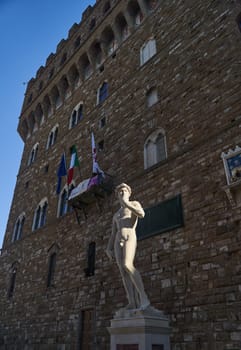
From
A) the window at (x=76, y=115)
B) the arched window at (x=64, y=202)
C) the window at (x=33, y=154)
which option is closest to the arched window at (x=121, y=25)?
the window at (x=76, y=115)

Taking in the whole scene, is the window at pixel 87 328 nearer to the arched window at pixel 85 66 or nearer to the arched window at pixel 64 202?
the arched window at pixel 64 202

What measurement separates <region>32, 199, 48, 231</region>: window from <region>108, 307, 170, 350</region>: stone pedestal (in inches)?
367

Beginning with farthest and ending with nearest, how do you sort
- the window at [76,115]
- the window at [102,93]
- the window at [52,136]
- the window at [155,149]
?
the window at [52,136], the window at [76,115], the window at [102,93], the window at [155,149]

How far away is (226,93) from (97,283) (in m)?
6.29

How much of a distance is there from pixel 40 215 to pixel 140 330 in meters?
10.4

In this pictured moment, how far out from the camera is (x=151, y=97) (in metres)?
10.3

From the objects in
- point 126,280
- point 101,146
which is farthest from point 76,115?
point 126,280

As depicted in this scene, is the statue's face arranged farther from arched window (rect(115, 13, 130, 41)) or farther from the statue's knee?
arched window (rect(115, 13, 130, 41))

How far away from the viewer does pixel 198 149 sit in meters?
7.50

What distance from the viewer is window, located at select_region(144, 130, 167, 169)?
876 cm

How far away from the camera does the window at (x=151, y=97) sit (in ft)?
33.1

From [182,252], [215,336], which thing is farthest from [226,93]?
[215,336]

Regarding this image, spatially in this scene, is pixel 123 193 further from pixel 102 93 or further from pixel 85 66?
pixel 85 66

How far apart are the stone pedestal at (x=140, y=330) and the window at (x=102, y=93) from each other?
33.2 ft
